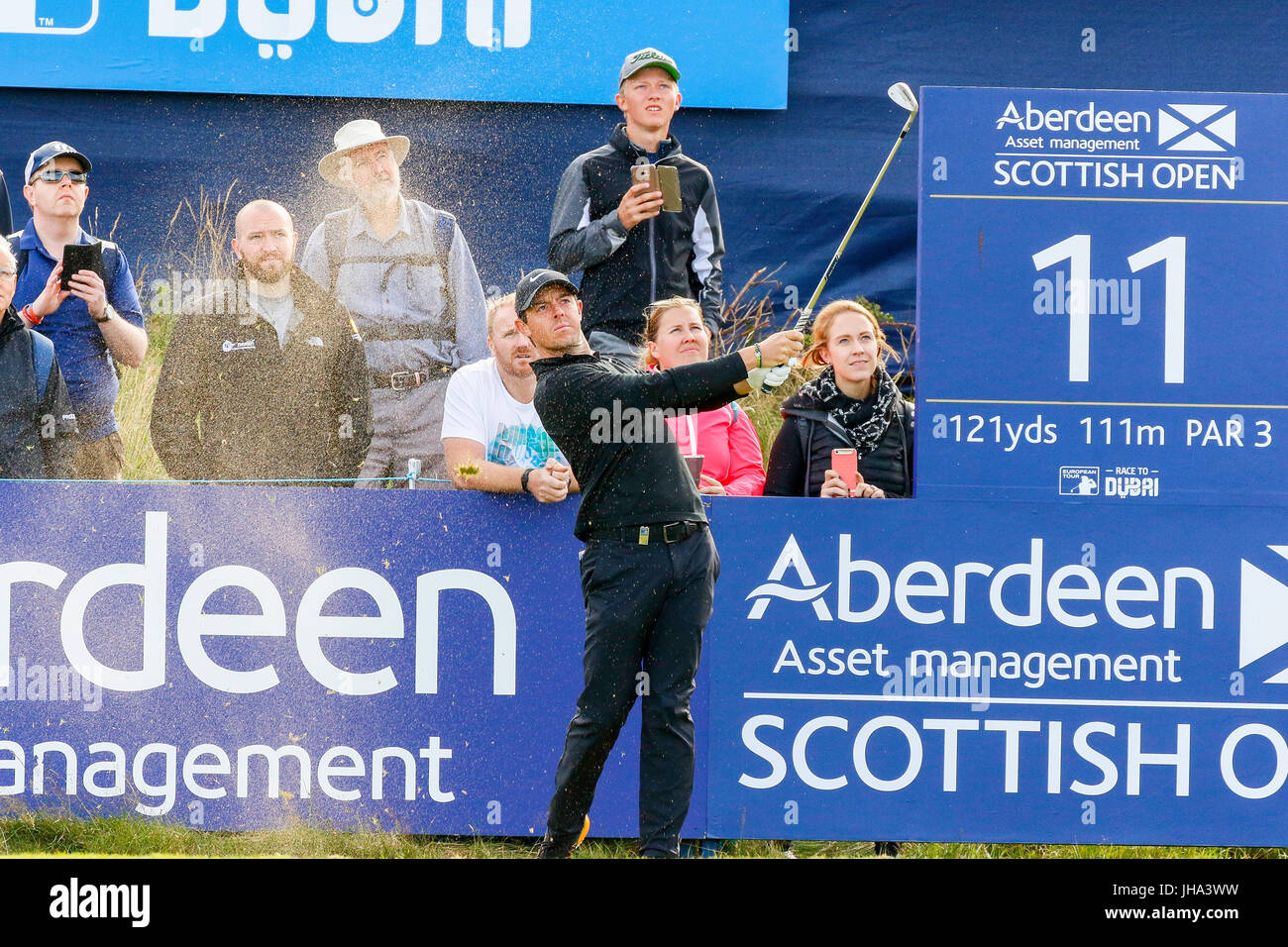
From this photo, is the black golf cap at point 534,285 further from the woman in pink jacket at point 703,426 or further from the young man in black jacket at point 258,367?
the young man in black jacket at point 258,367

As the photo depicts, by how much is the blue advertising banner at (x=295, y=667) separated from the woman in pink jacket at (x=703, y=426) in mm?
533

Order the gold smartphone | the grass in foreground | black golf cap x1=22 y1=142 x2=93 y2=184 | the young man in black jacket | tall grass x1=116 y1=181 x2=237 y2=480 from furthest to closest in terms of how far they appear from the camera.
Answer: tall grass x1=116 y1=181 x2=237 y2=480 → black golf cap x1=22 y1=142 x2=93 y2=184 → the young man in black jacket → the gold smartphone → the grass in foreground

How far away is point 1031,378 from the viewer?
4473 mm

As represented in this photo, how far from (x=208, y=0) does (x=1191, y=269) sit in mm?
4466

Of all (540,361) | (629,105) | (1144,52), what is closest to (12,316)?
(540,361)

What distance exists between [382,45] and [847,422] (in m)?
3.16

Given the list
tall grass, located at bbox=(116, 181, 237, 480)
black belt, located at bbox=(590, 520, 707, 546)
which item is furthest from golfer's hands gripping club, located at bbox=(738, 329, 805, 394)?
tall grass, located at bbox=(116, 181, 237, 480)

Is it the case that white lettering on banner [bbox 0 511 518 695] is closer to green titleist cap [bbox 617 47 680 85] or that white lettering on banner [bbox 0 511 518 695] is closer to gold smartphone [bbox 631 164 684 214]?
gold smartphone [bbox 631 164 684 214]

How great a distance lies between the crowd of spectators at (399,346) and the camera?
4.66 m

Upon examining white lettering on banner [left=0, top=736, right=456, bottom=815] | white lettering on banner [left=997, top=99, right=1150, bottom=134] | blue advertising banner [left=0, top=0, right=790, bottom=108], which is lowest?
white lettering on banner [left=0, top=736, right=456, bottom=815]

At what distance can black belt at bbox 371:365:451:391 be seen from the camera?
536 centimetres

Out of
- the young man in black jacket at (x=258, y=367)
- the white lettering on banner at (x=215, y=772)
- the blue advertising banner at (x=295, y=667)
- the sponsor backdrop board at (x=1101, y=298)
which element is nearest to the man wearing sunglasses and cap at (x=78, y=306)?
the young man in black jacket at (x=258, y=367)

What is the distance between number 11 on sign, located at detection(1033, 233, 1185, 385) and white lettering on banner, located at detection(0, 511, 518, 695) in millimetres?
2024

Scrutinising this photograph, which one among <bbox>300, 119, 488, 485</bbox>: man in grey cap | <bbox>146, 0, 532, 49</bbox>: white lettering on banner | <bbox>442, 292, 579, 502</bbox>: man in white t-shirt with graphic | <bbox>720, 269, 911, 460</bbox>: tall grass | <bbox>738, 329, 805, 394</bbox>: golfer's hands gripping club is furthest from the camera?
<bbox>720, 269, 911, 460</bbox>: tall grass
